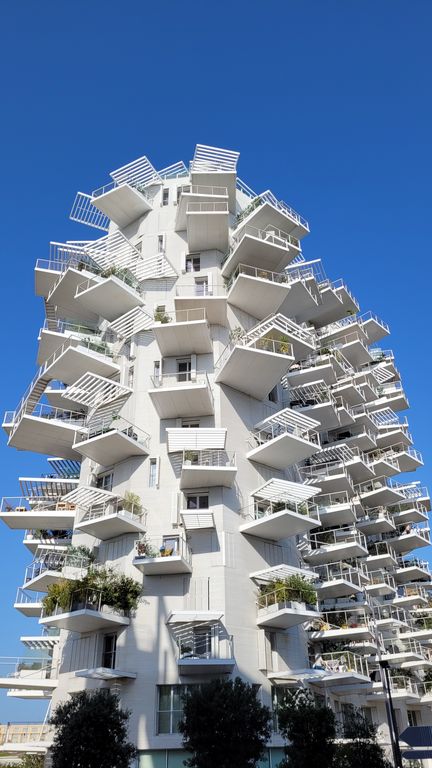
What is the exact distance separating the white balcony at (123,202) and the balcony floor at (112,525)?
756 inches

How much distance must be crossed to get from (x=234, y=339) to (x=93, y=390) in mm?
7653

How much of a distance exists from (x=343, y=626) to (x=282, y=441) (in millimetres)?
13491

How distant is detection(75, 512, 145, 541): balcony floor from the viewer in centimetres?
2647

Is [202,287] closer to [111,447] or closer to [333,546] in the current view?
[111,447]

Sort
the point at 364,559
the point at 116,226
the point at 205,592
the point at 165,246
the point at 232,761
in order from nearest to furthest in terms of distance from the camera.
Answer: the point at 232,761, the point at 205,592, the point at 165,246, the point at 116,226, the point at 364,559

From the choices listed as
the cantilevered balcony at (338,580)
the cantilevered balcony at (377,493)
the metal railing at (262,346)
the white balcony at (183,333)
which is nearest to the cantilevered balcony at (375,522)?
the cantilevered balcony at (377,493)

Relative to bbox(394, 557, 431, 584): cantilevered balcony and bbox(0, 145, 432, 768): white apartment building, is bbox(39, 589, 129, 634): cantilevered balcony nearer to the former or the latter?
bbox(0, 145, 432, 768): white apartment building

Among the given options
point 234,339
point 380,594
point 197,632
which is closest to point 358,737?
point 197,632

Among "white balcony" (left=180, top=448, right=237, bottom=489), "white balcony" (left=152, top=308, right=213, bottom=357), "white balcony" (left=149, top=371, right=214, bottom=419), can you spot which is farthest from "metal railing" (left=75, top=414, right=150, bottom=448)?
"white balcony" (left=152, top=308, right=213, bottom=357)

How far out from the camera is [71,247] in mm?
36312

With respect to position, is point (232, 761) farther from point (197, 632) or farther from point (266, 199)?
point (266, 199)

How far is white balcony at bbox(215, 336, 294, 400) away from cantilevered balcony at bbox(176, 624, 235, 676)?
11668 mm

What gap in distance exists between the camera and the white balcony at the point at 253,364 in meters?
29.8

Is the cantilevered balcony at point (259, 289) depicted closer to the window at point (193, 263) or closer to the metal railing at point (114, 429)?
the window at point (193, 263)
